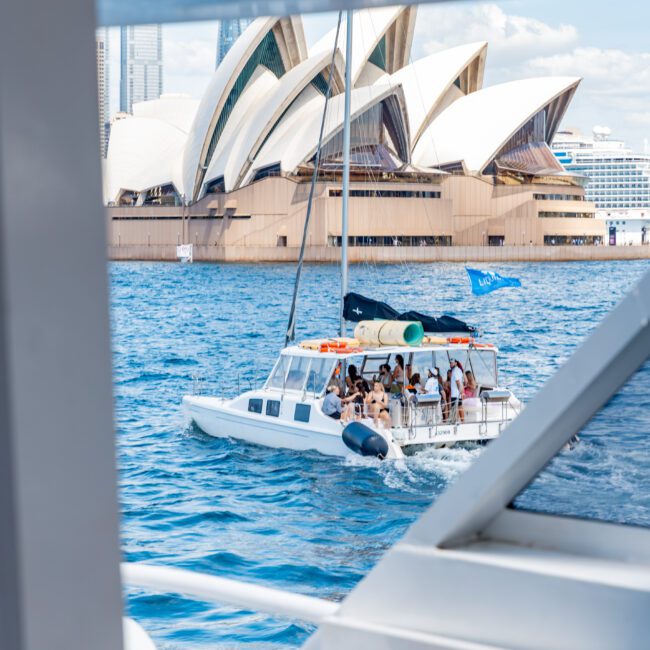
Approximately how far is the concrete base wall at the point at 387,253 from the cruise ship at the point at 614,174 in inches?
1772

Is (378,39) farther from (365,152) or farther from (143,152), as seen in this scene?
(143,152)

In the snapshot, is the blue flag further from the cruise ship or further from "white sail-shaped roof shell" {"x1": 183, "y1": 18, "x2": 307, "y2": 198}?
the cruise ship

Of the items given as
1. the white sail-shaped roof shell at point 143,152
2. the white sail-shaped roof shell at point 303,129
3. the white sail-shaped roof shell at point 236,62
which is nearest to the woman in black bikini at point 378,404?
the white sail-shaped roof shell at point 303,129

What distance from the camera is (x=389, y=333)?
38.3 ft

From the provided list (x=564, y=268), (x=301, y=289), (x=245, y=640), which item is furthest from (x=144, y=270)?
(x=245, y=640)

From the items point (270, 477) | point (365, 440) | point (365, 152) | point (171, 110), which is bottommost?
point (270, 477)

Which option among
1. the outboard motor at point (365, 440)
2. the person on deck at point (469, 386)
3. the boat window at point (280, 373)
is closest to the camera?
the outboard motor at point (365, 440)

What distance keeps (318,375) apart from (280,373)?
677 mm

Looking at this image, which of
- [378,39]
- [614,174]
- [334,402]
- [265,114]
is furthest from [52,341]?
[614,174]

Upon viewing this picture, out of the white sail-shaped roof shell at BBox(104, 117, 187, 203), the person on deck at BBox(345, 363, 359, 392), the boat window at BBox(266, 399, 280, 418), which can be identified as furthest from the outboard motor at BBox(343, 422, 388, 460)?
the white sail-shaped roof shell at BBox(104, 117, 187, 203)

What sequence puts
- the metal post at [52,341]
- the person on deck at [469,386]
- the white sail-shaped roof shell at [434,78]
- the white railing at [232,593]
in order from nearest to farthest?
1. the metal post at [52,341]
2. the white railing at [232,593]
3. the person on deck at [469,386]
4. the white sail-shaped roof shell at [434,78]

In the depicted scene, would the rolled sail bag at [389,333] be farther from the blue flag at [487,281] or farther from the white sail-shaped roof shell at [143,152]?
the white sail-shaped roof shell at [143,152]

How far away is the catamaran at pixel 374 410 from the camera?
36.2 ft

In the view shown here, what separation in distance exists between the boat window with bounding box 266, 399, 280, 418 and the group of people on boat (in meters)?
0.77
